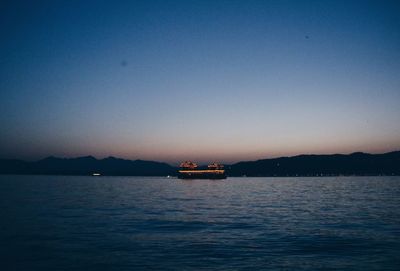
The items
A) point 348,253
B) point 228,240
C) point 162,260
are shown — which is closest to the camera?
point 162,260

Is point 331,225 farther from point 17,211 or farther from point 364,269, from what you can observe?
point 17,211

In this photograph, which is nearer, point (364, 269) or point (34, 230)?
point (364, 269)

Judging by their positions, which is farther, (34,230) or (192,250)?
(34,230)

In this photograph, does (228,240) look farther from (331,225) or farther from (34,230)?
(34,230)

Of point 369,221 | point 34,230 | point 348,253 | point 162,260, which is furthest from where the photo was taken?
point 369,221

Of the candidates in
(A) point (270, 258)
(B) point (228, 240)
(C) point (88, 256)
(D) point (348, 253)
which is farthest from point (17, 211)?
(D) point (348, 253)

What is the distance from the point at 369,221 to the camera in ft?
131

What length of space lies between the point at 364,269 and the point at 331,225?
53.5 ft

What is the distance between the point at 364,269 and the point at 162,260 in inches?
458

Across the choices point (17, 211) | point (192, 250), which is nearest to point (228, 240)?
point (192, 250)

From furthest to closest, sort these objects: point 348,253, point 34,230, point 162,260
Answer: point 34,230 → point 348,253 → point 162,260

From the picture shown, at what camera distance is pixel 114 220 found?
41281 mm

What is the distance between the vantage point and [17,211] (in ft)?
160

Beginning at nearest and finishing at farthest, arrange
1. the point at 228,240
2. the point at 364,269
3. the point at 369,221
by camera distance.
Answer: the point at 364,269
the point at 228,240
the point at 369,221
